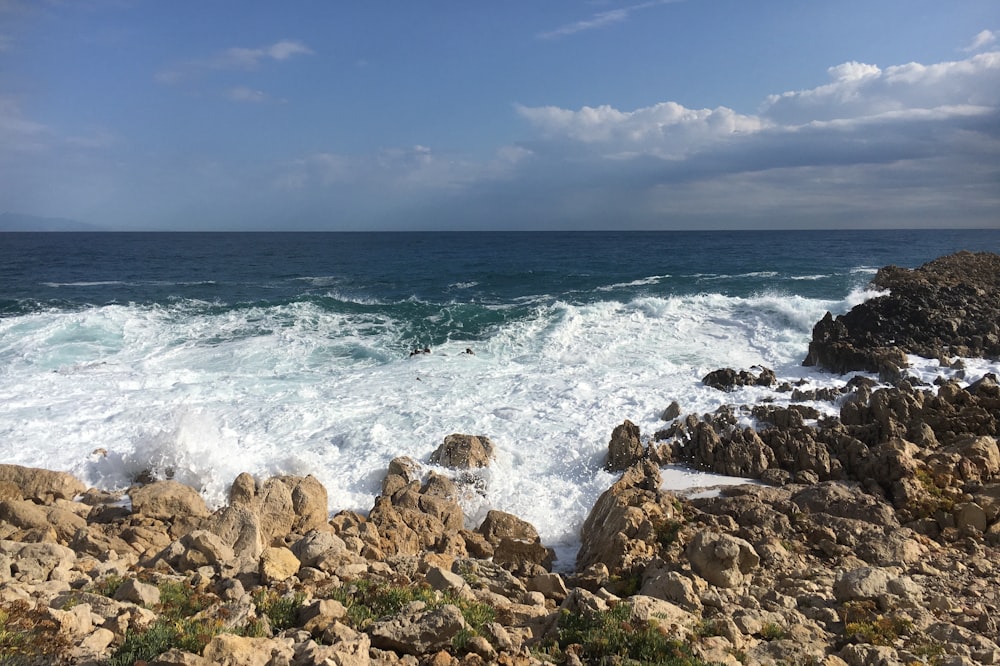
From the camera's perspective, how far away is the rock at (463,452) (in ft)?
41.1

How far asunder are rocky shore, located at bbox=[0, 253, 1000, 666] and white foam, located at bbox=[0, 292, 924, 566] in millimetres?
1189

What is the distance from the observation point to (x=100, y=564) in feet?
25.7

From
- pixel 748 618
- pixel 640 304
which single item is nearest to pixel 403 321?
pixel 640 304

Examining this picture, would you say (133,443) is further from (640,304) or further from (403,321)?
(640,304)

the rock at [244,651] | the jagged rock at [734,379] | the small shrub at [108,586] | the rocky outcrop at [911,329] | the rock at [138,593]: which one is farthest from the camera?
the rocky outcrop at [911,329]

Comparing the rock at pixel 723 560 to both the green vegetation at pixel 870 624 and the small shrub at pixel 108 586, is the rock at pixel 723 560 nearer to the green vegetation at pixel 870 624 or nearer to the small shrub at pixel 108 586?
the green vegetation at pixel 870 624

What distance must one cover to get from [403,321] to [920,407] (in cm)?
2119

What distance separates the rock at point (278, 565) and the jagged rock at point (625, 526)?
414 cm

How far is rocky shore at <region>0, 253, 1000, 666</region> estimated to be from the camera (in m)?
5.74

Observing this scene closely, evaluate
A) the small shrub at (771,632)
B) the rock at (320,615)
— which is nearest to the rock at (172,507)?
the rock at (320,615)

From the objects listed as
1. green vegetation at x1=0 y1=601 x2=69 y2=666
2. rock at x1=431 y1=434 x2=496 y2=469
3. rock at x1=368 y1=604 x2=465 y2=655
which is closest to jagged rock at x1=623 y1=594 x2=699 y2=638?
rock at x1=368 y1=604 x2=465 y2=655

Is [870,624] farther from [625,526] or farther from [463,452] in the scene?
[463,452]

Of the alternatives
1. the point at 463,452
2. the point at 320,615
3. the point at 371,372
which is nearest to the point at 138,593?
the point at 320,615

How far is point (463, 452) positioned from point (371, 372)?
829cm
